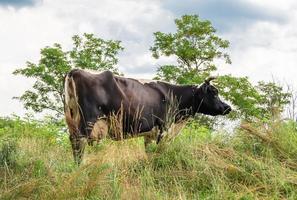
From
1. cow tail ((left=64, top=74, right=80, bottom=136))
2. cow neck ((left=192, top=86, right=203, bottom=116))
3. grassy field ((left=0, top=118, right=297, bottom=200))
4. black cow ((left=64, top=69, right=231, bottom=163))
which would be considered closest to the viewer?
grassy field ((left=0, top=118, right=297, bottom=200))

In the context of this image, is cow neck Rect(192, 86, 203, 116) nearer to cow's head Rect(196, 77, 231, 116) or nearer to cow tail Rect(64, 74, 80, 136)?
cow's head Rect(196, 77, 231, 116)

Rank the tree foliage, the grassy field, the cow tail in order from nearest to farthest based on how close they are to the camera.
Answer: the grassy field, the cow tail, the tree foliage

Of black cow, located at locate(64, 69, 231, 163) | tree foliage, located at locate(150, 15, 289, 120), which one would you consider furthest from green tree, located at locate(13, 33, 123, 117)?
black cow, located at locate(64, 69, 231, 163)

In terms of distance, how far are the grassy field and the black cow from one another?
817 millimetres

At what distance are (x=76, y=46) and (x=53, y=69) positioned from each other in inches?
96.1

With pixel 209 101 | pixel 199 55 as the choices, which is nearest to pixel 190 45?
pixel 199 55

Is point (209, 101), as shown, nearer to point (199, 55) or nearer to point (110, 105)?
point (110, 105)

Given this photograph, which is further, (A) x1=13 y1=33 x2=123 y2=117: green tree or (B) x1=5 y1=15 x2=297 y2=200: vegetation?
(A) x1=13 y1=33 x2=123 y2=117: green tree

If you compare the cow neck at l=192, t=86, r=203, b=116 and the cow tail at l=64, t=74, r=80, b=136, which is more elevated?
the cow tail at l=64, t=74, r=80, b=136

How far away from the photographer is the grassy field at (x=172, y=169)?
311 inches

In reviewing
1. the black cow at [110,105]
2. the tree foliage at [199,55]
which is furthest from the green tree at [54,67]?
the black cow at [110,105]

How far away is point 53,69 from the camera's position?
38.9 m

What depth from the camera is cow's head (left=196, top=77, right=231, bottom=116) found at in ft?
47.7

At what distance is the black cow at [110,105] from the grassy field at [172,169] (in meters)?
0.82
